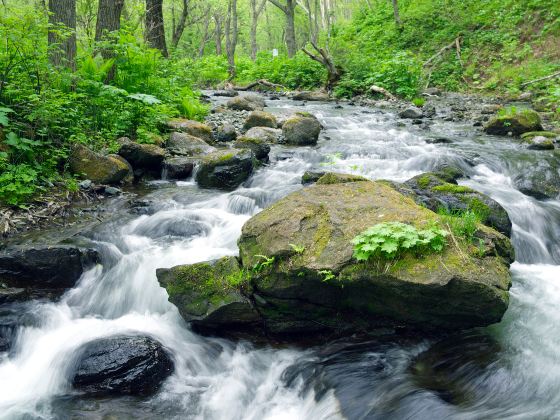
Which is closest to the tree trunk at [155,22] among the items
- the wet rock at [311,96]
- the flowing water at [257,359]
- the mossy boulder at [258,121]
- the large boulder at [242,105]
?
the large boulder at [242,105]

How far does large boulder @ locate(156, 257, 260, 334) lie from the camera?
4453 mm

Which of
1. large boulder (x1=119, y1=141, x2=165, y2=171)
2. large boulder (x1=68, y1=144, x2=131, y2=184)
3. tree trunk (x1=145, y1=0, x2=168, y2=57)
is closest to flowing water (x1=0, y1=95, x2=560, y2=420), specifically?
large boulder (x1=68, y1=144, x2=131, y2=184)

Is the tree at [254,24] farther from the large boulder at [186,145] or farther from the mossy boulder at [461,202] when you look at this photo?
the mossy boulder at [461,202]

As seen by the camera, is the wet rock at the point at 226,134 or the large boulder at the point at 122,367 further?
the wet rock at the point at 226,134

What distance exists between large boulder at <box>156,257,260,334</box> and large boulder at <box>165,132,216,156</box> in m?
5.23

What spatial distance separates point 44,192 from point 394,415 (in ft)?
18.1

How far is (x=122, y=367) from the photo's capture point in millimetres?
4109

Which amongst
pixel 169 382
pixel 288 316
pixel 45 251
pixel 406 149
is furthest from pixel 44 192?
pixel 406 149

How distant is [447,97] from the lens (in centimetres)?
1884

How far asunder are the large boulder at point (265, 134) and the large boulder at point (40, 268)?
6.55 metres

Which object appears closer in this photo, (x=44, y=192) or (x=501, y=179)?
(x=44, y=192)

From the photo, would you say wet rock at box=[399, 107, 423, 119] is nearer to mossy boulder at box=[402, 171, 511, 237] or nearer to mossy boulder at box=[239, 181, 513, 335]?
mossy boulder at box=[402, 171, 511, 237]

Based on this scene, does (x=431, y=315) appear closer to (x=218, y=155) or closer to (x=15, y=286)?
(x=15, y=286)

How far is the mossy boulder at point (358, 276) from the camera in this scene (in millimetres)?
3949
